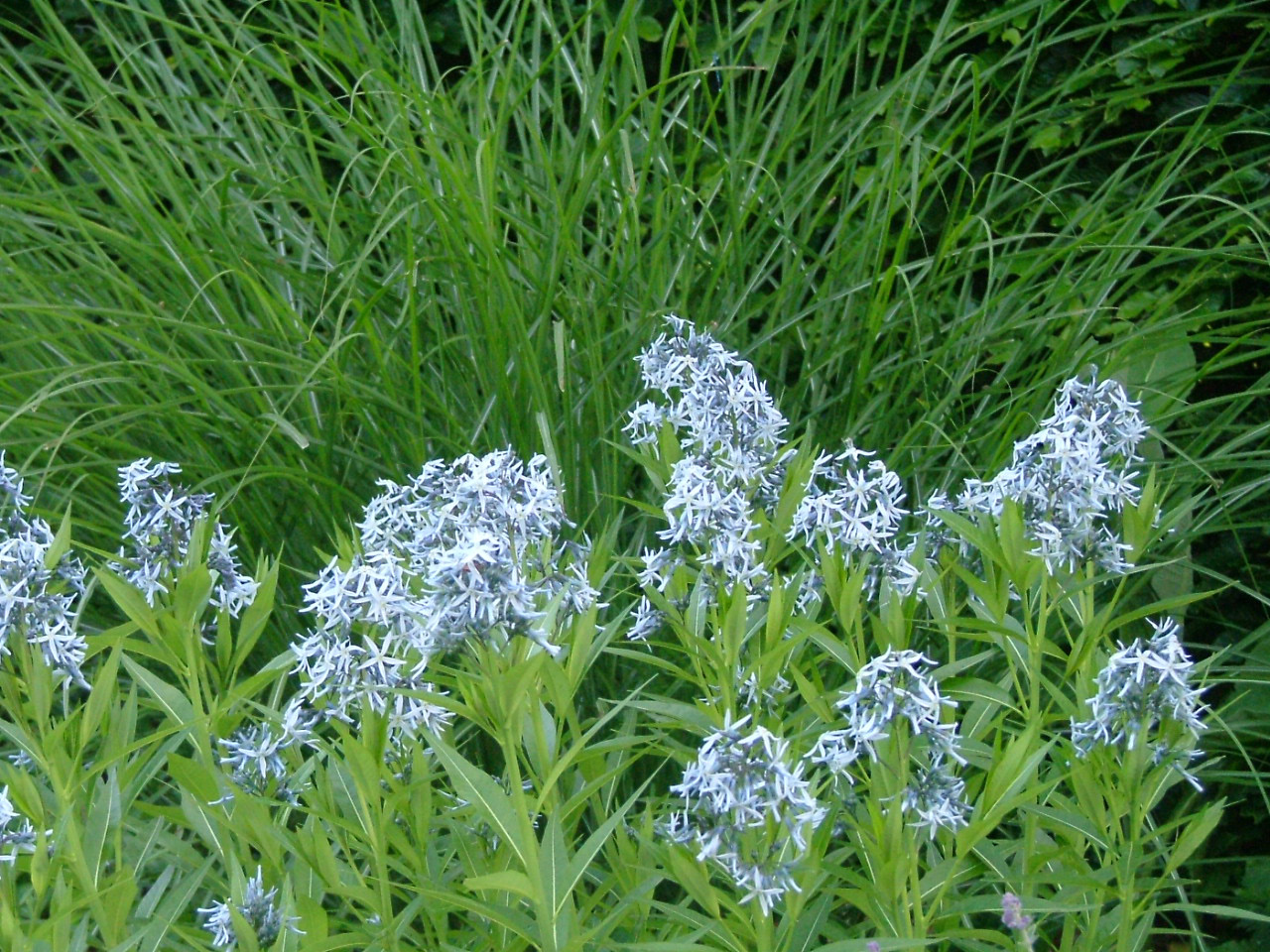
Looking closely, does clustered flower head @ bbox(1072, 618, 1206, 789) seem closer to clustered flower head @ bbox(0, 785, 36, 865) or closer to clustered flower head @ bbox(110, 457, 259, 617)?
clustered flower head @ bbox(110, 457, 259, 617)

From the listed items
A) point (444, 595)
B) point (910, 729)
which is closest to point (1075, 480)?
point (910, 729)

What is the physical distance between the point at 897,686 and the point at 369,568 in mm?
581

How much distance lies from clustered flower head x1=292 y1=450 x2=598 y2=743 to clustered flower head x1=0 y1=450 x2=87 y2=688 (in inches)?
10.9

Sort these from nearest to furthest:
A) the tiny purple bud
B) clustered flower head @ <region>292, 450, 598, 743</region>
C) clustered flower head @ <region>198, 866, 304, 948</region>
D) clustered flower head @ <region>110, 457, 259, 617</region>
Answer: the tiny purple bud
clustered flower head @ <region>292, 450, 598, 743</region>
clustered flower head @ <region>198, 866, 304, 948</region>
clustered flower head @ <region>110, 457, 259, 617</region>

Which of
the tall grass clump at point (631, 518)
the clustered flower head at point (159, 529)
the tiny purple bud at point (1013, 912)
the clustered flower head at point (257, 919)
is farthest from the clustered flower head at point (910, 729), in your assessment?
the clustered flower head at point (159, 529)

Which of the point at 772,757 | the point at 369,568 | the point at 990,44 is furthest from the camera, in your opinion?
the point at 990,44

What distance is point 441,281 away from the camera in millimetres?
3359

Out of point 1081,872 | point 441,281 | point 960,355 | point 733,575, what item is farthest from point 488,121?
point 1081,872

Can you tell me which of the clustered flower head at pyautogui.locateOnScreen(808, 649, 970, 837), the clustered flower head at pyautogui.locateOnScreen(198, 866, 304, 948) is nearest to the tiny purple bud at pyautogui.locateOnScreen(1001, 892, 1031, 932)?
the clustered flower head at pyautogui.locateOnScreen(808, 649, 970, 837)

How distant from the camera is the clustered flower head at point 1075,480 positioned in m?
1.73

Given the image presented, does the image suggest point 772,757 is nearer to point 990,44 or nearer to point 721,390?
point 721,390

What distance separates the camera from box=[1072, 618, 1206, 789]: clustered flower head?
1438mm

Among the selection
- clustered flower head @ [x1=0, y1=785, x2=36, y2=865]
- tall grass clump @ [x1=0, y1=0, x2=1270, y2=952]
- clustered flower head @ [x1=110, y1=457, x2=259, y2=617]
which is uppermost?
clustered flower head @ [x1=110, y1=457, x2=259, y2=617]

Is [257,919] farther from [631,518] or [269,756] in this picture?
[631,518]
